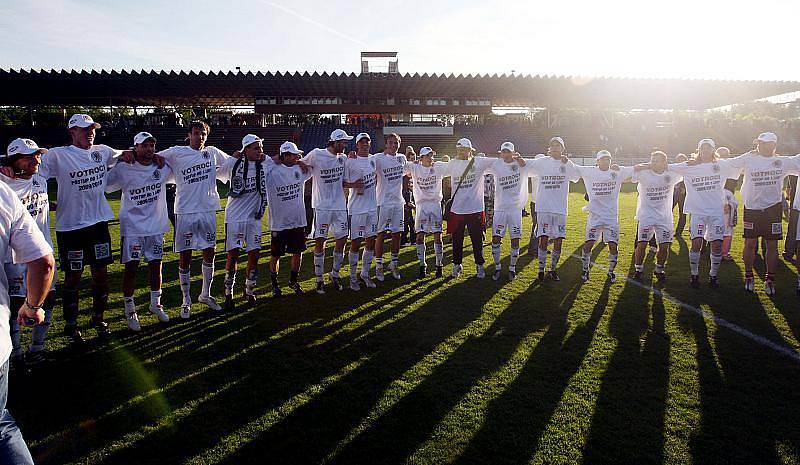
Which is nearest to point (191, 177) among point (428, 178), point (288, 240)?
point (288, 240)

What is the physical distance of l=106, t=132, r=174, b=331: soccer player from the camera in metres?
5.97

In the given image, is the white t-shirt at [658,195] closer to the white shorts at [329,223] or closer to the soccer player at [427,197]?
the soccer player at [427,197]

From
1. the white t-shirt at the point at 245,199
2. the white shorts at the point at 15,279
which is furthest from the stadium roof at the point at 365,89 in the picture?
the white shorts at the point at 15,279

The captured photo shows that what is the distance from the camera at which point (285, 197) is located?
7.25 meters

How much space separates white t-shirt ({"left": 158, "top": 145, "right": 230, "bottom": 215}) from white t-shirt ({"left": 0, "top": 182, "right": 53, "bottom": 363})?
155 inches

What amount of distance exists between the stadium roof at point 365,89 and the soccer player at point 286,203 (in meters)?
33.9

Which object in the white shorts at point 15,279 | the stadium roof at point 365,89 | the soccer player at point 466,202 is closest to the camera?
the white shorts at point 15,279

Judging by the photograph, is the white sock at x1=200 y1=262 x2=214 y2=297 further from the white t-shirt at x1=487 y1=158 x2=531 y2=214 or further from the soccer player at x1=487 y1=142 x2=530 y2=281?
the white t-shirt at x1=487 y1=158 x2=531 y2=214

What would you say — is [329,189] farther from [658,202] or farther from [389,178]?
[658,202]

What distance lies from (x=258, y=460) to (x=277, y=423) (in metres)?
0.47

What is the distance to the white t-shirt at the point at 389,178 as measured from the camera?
27.1ft

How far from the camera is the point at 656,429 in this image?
3.91 meters

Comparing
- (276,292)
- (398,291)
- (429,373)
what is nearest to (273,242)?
(276,292)

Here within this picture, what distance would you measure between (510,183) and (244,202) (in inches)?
173
